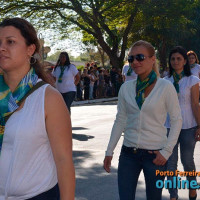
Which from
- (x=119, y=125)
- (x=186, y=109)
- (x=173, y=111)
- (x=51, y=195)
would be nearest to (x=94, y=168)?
(x=186, y=109)

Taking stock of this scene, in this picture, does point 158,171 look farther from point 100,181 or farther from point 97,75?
point 97,75

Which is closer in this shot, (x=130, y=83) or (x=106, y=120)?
(x=130, y=83)

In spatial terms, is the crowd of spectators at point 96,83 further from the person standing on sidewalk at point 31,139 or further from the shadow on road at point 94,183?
the person standing on sidewalk at point 31,139

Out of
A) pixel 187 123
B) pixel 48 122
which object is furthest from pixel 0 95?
pixel 187 123

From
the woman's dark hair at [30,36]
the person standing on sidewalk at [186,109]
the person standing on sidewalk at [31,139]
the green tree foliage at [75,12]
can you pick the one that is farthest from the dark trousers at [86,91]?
the person standing on sidewalk at [31,139]

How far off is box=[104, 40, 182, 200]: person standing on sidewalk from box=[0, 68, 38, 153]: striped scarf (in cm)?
155

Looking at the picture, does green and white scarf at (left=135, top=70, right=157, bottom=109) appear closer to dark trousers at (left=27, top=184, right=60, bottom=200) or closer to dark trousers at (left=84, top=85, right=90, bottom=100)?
dark trousers at (left=27, top=184, right=60, bottom=200)

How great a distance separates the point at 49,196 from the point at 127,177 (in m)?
1.51

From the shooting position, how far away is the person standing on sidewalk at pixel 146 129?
3719mm

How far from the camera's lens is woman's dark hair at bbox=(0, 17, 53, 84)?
2393 millimetres

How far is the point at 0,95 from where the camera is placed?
2.39 meters

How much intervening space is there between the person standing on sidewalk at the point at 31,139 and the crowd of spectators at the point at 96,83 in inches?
784

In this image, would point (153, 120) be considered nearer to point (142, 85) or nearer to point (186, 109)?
point (142, 85)

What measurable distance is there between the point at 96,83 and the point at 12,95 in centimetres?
2224
